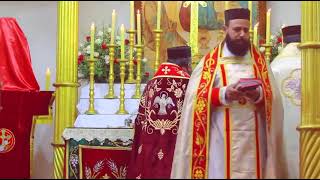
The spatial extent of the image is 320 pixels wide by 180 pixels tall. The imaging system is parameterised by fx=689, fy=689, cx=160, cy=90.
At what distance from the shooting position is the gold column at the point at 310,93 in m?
4.45

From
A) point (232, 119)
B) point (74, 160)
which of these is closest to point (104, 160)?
point (74, 160)

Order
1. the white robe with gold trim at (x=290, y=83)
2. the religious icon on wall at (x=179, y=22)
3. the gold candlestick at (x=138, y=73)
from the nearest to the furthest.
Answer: the white robe with gold trim at (x=290, y=83) → the gold candlestick at (x=138, y=73) → the religious icon on wall at (x=179, y=22)

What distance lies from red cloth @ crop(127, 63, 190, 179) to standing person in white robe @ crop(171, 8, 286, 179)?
50 cm

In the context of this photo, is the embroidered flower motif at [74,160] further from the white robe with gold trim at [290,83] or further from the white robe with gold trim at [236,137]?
the white robe with gold trim at [290,83]

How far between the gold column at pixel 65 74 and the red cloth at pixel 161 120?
0.87m

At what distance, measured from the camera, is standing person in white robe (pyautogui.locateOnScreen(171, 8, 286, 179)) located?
14.1 feet

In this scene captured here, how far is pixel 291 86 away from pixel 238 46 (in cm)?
72

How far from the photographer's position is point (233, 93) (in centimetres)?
423

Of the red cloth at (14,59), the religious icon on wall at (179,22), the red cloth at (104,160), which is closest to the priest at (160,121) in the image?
the red cloth at (104,160)

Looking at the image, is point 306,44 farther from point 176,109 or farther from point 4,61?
point 4,61

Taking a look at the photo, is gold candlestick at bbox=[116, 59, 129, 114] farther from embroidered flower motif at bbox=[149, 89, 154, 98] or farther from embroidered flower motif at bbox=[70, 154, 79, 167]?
embroidered flower motif at bbox=[149, 89, 154, 98]

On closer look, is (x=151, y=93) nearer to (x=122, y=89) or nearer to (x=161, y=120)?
(x=161, y=120)

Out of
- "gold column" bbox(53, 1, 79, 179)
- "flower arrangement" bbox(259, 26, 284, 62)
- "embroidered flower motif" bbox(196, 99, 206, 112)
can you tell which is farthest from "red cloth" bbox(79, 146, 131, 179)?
"flower arrangement" bbox(259, 26, 284, 62)

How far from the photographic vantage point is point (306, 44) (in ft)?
15.0
